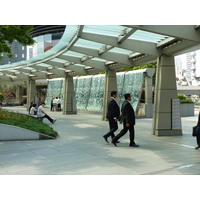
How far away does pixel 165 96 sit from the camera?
12086 millimetres

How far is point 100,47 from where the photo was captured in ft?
48.9

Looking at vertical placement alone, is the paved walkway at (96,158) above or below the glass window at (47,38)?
below

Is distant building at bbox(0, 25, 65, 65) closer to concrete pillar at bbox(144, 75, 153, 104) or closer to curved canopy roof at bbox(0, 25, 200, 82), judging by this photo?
concrete pillar at bbox(144, 75, 153, 104)

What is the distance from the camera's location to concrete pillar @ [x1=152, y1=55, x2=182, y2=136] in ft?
39.5

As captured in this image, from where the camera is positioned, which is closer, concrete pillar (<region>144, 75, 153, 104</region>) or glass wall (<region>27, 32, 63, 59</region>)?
concrete pillar (<region>144, 75, 153, 104</region>)

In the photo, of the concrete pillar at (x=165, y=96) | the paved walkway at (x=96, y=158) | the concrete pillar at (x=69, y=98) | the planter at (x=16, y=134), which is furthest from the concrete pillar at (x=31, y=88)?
the paved walkway at (x=96, y=158)

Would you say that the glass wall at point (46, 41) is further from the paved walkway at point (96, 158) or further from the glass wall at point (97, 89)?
the paved walkway at point (96, 158)

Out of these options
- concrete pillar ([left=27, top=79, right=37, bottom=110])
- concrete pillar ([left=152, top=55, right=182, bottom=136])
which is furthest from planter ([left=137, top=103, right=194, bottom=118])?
concrete pillar ([left=27, top=79, right=37, bottom=110])

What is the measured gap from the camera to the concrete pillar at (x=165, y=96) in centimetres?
1204

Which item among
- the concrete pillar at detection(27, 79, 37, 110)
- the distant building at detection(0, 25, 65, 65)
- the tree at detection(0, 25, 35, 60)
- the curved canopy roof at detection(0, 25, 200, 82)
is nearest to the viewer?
the curved canopy roof at detection(0, 25, 200, 82)

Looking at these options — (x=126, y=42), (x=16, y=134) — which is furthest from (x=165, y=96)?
(x=16, y=134)

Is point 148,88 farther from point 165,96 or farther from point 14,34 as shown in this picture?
point 14,34
